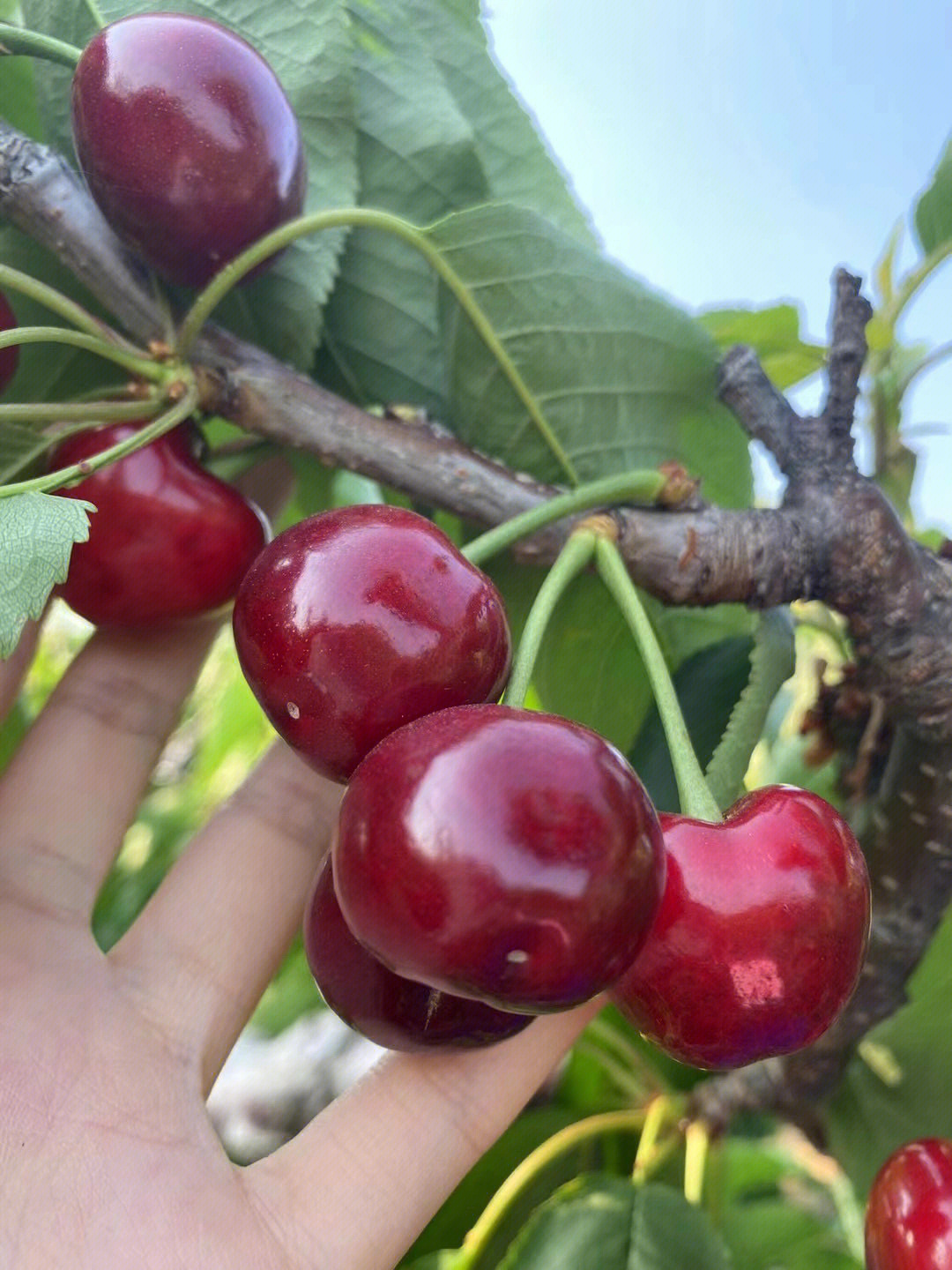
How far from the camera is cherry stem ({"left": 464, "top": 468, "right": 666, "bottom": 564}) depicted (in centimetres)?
68

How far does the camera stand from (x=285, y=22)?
2.82 ft

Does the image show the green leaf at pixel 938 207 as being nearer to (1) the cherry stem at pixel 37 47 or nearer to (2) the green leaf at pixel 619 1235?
(1) the cherry stem at pixel 37 47

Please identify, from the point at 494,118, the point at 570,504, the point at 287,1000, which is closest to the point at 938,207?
the point at 494,118

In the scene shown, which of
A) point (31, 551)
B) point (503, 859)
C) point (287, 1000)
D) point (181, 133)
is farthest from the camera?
point (287, 1000)

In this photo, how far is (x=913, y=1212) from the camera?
29.6 inches

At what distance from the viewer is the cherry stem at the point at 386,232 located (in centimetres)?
75

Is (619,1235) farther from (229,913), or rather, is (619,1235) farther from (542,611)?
(542,611)

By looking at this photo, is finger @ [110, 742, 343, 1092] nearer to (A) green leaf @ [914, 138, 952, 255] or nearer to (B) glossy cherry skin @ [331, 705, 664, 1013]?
(B) glossy cherry skin @ [331, 705, 664, 1013]

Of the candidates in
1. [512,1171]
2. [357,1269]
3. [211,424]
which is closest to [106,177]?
[211,424]

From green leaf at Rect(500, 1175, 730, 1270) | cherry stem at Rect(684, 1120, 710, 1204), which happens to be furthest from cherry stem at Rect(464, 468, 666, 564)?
cherry stem at Rect(684, 1120, 710, 1204)

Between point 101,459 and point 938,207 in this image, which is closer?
point 101,459

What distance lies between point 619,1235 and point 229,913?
454 millimetres

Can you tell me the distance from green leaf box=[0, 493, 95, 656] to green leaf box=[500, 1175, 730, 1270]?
2.41 ft

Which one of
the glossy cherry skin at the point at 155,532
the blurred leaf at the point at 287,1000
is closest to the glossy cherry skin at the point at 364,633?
the glossy cherry skin at the point at 155,532
